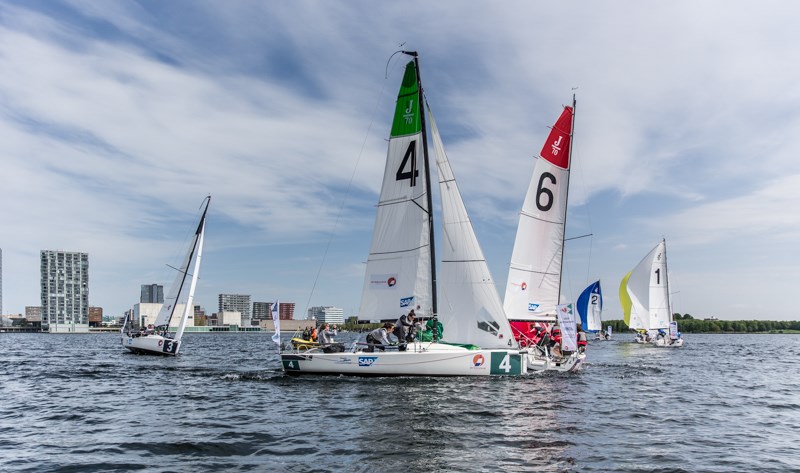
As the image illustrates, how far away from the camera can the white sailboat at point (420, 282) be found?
21750mm

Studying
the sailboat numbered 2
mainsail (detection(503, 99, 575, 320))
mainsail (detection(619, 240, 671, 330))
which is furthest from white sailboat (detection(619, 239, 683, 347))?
the sailboat numbered 2

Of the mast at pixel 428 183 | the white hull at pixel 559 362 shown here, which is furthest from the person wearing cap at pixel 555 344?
the mast at pixel 428 183

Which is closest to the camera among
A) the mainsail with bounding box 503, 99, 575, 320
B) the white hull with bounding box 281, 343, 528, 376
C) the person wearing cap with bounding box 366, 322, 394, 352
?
the white hull with bounding box 281, 343, 528, 376

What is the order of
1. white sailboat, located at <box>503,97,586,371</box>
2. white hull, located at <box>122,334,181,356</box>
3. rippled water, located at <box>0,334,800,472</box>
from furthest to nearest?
1. white hull, located at <box>122,334,181,356</box>
2. white sailboat, located at <box>503,97,586,371</box>
3. rippled water, located at <box>0,334,800,472</box>

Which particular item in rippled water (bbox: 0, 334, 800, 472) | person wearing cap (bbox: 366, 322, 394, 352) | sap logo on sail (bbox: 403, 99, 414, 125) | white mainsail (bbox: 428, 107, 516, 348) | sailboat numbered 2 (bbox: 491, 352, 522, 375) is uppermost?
sap logo on sail (bbox: 403, 99, 414, 125)

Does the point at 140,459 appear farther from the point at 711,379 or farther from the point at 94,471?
the point at 711,379

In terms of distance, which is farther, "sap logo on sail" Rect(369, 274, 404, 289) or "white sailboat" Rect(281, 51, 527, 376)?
"sap logo on sail" Rect(369, 274, 404, 289)

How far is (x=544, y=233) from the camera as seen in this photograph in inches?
1217

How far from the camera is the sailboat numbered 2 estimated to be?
72.0ft

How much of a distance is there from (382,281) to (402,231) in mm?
2163

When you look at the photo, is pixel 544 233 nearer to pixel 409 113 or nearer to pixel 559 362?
pixel 559 362

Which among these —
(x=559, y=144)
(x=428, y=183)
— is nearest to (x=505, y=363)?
(x=428, y=183)

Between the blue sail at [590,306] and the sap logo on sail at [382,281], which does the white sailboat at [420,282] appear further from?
the blue sail at [590,306]

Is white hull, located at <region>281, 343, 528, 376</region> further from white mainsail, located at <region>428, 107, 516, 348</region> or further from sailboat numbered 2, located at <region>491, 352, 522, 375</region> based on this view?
white mainsail, located at <region>428, 107, 516, 348</region>
